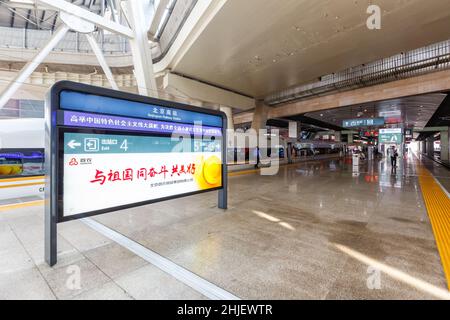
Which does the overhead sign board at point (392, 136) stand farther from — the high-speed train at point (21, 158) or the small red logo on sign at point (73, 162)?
the high-speed train at point (21, 158)

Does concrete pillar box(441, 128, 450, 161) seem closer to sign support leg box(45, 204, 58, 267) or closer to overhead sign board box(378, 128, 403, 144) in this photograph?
overhead sign board box(378, 128, 403, 144)

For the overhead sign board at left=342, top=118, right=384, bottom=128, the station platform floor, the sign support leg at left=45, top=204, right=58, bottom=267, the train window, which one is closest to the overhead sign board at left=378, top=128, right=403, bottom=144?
the overhead sign board at left=342, top=118, right=384, bottom=128

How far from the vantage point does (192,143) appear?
13.6 feet

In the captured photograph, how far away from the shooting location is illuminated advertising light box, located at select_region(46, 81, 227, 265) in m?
2.44

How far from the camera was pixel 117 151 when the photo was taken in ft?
9.96

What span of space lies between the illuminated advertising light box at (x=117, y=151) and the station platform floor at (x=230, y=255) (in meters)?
0.50

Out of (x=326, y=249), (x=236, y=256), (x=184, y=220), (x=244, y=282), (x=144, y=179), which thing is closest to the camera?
(x=244, y=282)

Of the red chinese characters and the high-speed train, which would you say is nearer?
the red chinese characters

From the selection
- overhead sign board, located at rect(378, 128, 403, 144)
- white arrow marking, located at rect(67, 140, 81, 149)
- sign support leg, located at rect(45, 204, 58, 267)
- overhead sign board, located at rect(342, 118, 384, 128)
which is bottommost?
sign support leg, located at rect(45, 204, 58, 267)

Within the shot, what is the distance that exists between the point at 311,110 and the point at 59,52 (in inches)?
713

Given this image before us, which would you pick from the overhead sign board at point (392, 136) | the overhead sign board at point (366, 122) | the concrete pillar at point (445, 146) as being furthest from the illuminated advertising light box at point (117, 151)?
the concrete pillar at point (445, 146)

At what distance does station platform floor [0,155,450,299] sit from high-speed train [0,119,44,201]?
4.63ft
